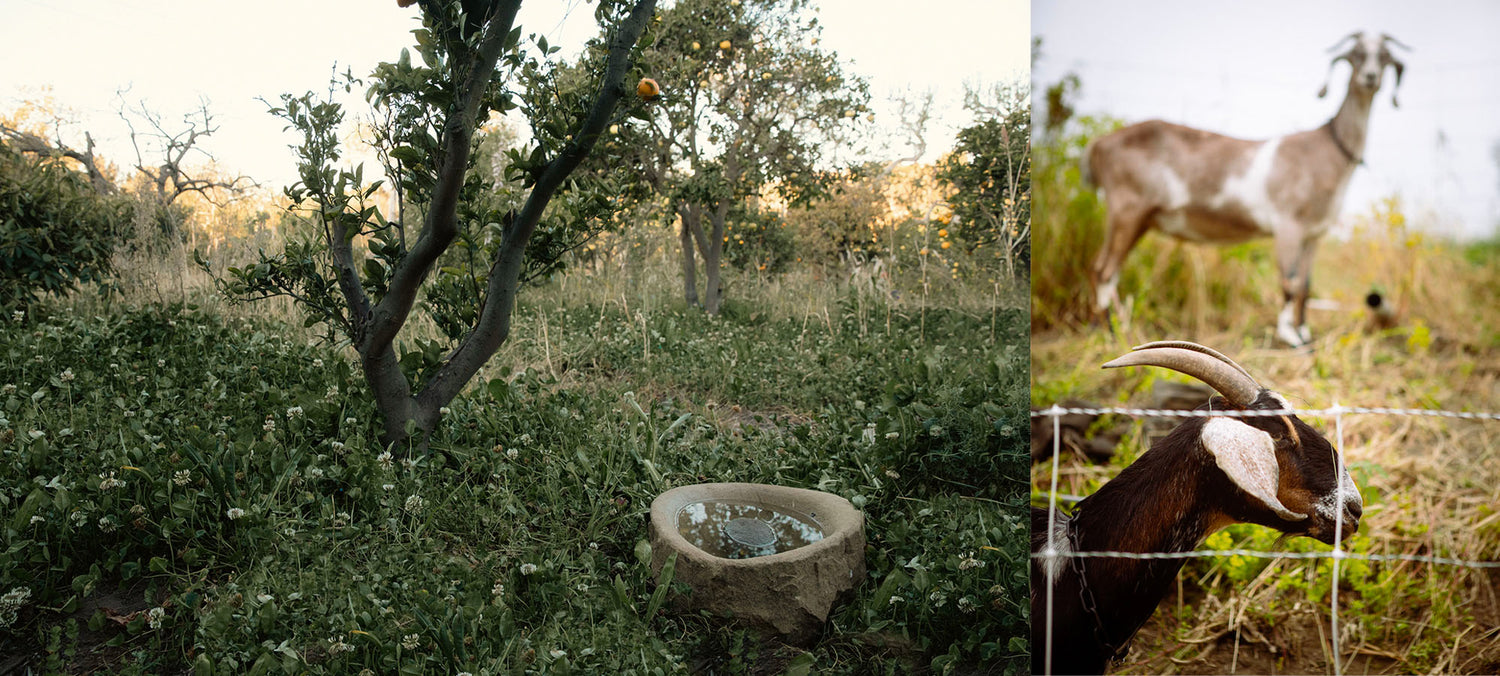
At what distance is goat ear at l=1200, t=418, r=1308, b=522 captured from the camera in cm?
115

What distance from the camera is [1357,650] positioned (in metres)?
2.07

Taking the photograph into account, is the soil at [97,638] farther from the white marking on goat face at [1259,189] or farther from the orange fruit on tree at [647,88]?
the white marking on goat face at [1259,189]

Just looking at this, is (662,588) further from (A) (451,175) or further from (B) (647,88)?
(B) (647,88)

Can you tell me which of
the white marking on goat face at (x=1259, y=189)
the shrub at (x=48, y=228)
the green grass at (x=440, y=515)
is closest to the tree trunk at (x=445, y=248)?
the green grass at (x=440, y=515)

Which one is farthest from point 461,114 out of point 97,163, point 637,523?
point 97,163

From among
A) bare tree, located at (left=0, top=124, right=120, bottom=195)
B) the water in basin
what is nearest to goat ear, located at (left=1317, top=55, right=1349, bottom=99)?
the water in basin

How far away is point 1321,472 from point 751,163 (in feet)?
17.3

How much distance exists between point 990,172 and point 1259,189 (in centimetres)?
365

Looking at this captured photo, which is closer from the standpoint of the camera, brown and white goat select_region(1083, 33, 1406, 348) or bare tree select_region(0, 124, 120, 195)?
brown and white goat select_region(1083, 33, 1406, 348)

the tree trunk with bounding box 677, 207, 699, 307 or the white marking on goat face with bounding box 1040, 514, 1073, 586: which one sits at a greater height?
the tree trunk with bounding box 677, 207, 699, 307

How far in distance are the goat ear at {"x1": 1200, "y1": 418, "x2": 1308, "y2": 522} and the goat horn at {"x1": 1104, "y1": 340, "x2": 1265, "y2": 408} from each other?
0.14 ft

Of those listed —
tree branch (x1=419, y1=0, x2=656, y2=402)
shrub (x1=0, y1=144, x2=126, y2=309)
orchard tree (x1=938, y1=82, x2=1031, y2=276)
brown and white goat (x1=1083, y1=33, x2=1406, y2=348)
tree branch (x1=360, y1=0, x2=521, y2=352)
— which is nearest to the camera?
brown and white goat (x1=1083, y1=33, x2=1406, y2=348)

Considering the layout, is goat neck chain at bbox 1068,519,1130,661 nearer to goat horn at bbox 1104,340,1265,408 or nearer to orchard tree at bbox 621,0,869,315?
goat horn at bbox 1104,340,1265,408

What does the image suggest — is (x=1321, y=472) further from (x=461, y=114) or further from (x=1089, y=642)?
(x=461, y=114)
